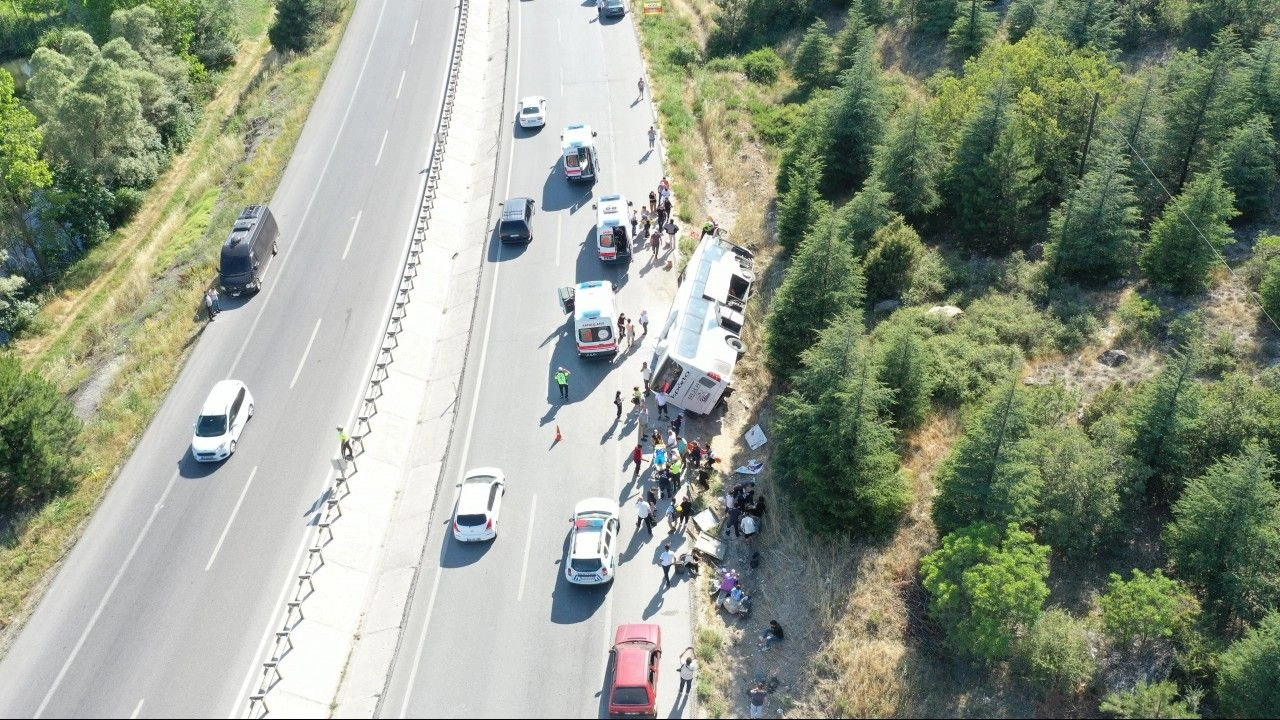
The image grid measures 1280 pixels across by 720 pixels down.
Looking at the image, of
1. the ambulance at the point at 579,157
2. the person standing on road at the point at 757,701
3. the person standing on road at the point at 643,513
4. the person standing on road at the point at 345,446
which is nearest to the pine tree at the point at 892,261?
the person standing on road at the point at 643,513

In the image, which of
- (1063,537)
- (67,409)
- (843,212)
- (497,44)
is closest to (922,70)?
(843,212)

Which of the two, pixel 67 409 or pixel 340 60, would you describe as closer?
pixel 67 409

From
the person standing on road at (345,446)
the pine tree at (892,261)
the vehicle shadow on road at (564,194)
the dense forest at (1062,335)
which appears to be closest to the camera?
the dense forest at (1062,335)

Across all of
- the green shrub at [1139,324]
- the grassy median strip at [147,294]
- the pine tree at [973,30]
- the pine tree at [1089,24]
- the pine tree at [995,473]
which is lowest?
the grassy median strip at [147,294]

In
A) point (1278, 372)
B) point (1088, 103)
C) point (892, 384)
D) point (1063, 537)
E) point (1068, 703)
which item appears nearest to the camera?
point (1068, 703)

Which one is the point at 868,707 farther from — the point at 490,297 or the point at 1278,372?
the point at 490,297

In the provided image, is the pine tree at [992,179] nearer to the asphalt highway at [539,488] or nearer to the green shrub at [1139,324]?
the green shrub at [1139,324]

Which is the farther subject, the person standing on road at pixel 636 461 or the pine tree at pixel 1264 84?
the pine tree at pixel 1264 84

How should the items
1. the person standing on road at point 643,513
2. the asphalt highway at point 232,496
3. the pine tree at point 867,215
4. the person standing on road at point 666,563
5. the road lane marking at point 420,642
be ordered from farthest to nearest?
the pine tree at point 867,215
the person standing on road at point 643,513
the person standing on road at point 666,563
the asphalt highway at point 232,496
the road lane marking at point 420,642
